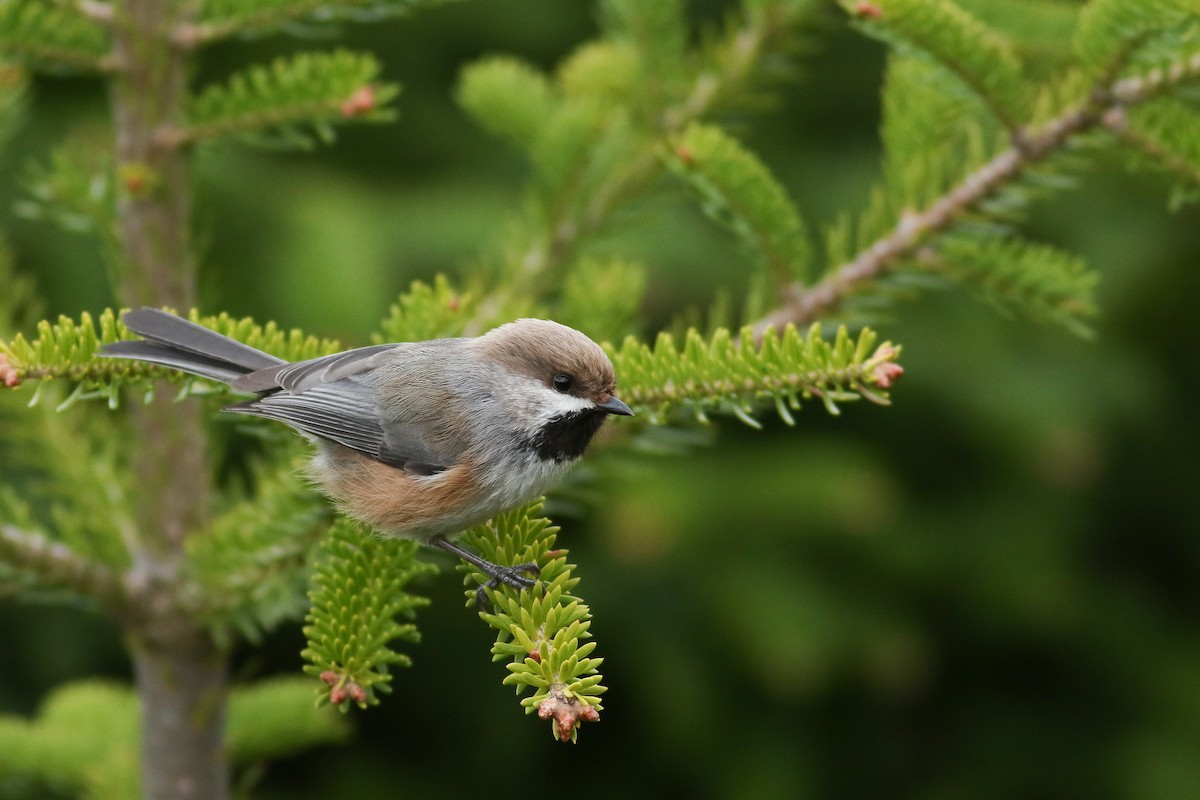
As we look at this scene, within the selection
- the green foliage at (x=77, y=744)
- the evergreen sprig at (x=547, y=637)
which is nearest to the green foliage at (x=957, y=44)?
the evergreen sprig at (x=547, y=637)

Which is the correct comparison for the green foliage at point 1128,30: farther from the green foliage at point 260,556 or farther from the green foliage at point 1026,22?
the green foliage at point 260,556

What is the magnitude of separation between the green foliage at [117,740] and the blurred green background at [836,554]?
1.43m

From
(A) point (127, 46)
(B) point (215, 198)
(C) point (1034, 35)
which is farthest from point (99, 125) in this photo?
(C) point (1034, 35)

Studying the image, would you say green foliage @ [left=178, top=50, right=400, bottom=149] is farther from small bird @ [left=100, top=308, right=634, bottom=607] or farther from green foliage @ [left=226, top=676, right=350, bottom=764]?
green foliage @ [left=226, top=676, right=350, bottom=764]

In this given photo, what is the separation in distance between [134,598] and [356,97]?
1.15 meters

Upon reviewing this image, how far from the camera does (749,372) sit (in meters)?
2.14

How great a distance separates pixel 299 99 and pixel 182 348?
2.03ft

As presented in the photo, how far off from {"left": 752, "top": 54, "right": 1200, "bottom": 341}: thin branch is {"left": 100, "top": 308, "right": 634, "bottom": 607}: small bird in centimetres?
48

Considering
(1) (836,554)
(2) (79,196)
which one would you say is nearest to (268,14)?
(2) (79,196)

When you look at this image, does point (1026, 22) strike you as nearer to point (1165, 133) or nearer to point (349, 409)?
point (1165, 133)

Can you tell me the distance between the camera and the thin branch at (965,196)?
7.73 ft

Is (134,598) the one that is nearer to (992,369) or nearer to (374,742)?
(374,742)

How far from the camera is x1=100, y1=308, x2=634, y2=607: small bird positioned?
2.50 m

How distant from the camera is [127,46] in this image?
2537 millimetres
